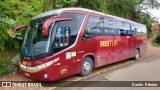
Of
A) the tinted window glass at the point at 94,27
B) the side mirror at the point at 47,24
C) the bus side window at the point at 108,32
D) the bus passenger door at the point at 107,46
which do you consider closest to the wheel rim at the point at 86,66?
the tinted window glass at the point at 94,27

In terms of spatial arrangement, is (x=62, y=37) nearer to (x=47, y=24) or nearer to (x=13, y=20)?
(x=47, y=24)

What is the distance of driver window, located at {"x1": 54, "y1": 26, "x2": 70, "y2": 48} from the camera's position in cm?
751

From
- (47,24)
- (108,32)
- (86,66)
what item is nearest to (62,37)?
(47,24)

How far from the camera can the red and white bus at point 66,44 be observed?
23.6 ft

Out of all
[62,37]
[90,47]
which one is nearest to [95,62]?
[90,47]

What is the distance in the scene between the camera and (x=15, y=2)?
10.4 metres

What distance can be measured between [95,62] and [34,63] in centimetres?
358

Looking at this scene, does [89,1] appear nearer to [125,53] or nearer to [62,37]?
[125,53]

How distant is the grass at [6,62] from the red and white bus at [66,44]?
58.8 inches

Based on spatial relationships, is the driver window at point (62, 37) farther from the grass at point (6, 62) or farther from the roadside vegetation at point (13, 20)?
the grass at point (6, 62)

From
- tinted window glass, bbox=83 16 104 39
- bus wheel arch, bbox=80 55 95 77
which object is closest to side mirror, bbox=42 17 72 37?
tinted window glass, bbox=83 16 104 39

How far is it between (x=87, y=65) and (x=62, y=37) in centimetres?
225

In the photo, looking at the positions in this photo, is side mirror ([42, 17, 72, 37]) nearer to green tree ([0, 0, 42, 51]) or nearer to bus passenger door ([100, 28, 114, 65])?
green tree ([0, 0, 42, 51])

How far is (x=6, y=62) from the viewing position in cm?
995
